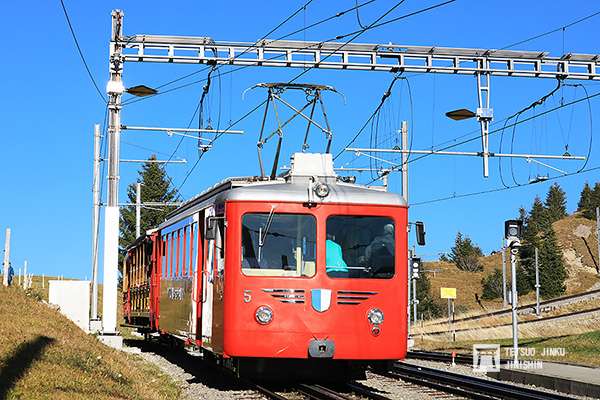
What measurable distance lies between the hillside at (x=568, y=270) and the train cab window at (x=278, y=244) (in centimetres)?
10249

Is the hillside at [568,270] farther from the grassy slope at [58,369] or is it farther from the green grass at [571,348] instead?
the grassy slope at [58,369]

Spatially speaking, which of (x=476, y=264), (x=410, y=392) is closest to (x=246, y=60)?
(x=410, y=392)

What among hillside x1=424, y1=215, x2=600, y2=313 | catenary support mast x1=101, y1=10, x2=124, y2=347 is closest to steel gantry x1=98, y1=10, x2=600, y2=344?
catenary support mast x1=101, y1=10, x2=124, y2=347

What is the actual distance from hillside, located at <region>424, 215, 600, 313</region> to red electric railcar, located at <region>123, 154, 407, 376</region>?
102 metres

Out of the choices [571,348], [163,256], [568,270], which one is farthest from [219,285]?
[568,270]

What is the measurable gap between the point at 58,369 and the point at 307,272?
3.57m

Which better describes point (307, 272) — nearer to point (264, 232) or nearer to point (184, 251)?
point (264, 232)

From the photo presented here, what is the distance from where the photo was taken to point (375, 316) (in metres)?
13.4

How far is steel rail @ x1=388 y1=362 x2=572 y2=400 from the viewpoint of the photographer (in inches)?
547

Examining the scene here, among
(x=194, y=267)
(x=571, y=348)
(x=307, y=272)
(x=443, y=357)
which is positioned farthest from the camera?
(x=571, y=348)

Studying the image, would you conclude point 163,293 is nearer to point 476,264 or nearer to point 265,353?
point 265,353

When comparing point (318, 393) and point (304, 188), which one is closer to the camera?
point (318, 393)

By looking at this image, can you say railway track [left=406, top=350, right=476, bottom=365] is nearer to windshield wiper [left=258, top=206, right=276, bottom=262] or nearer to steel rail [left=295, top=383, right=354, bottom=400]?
steel rail [left=295, top=383, right=354, bottom=400]

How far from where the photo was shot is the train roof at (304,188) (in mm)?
13547
